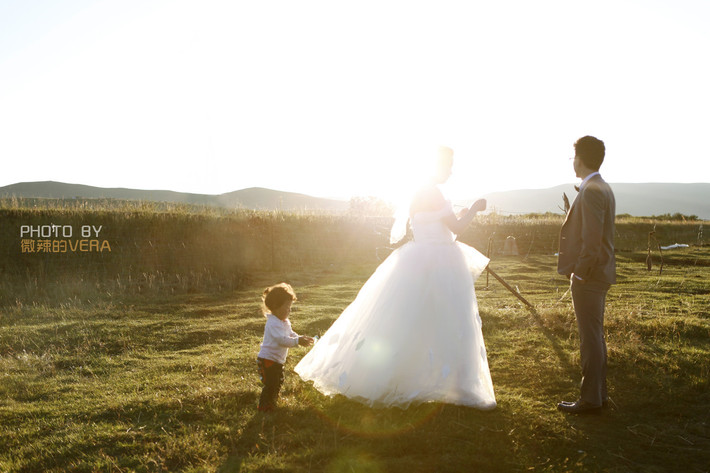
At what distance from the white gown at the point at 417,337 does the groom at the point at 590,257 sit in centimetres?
96

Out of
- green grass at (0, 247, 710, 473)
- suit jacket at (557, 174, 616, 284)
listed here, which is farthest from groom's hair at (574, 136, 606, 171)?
green grass at (0, 247, 710, 473)

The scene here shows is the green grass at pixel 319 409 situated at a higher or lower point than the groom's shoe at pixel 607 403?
lower

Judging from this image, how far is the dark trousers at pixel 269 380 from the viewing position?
5113mm

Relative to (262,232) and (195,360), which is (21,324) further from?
(262,232)

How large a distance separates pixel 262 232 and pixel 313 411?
18918 millimetres

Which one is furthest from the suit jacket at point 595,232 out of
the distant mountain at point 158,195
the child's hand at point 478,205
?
the distant mountain at point 158,195

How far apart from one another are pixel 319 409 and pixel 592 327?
2.94m

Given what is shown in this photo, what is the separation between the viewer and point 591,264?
14.2ft

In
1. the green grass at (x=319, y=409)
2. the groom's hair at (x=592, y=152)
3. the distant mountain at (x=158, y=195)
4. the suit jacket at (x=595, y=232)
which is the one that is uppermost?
the distant mountain at (x=158, y=195)

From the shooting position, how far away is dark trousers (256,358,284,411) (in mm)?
5113

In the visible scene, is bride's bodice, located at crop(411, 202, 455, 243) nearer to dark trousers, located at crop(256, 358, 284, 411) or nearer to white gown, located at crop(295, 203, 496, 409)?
white gown, located at crop(295, 203, 496, 409)

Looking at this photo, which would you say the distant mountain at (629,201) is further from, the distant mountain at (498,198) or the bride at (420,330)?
the bride at (420,330)

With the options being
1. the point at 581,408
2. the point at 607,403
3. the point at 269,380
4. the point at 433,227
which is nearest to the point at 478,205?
the point at 433,227

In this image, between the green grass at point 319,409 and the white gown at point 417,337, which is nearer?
the green grass at point 319,409
